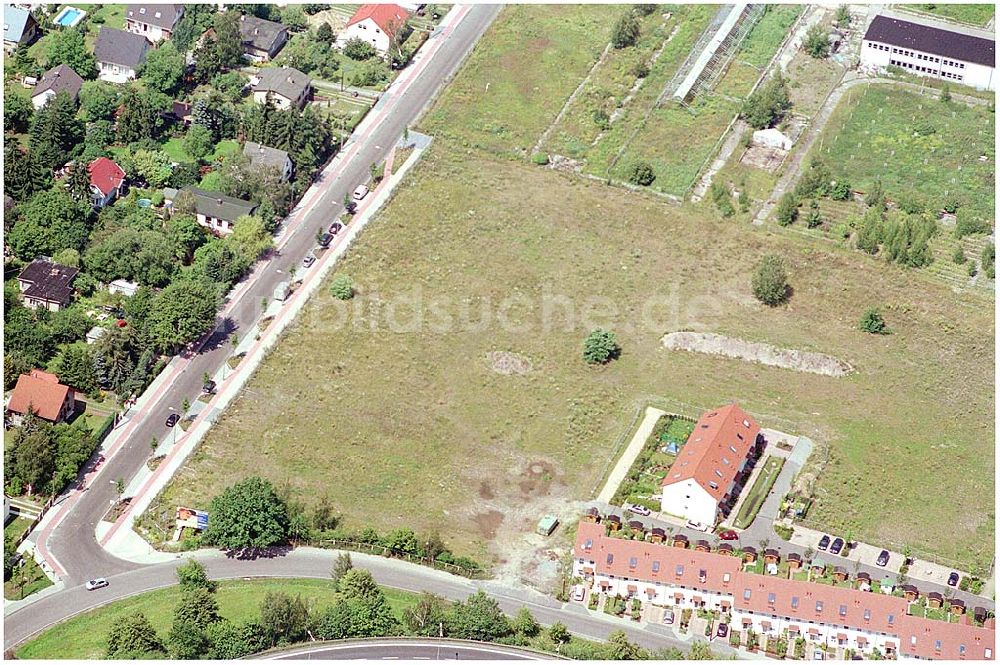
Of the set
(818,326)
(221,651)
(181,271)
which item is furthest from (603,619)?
(181,271)

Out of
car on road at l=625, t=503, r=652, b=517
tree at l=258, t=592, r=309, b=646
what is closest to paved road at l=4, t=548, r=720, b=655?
tree at l=258, t=592, r=309, b=646

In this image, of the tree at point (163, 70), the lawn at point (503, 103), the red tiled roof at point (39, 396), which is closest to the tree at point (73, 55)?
the tree at point (163, 70)

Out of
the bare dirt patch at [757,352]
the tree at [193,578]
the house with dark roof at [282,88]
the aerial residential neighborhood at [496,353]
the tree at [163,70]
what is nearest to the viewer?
the aerial residential neighborhood at [496,353]

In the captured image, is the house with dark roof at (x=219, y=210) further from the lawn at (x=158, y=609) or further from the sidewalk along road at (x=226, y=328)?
the lawn at (x=158, y=609)

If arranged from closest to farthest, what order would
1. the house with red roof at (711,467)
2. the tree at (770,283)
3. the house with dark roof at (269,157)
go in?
the house with red roof at (711,467), the tree at (770,283), the house with dark roof at (269,157)

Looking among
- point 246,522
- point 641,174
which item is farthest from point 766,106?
point 246,522

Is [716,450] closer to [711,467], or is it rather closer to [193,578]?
[711,467]

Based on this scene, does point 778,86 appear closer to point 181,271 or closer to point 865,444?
point 865,444
